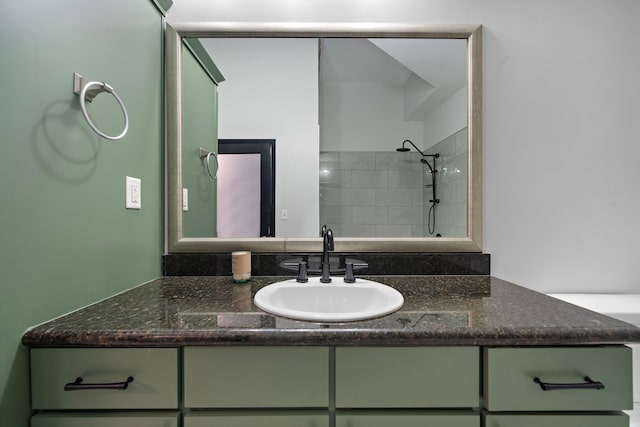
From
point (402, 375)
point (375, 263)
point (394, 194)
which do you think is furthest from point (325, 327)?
point (394, 194)

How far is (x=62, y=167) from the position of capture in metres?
0.82

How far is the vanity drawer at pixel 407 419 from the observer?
2.42ft

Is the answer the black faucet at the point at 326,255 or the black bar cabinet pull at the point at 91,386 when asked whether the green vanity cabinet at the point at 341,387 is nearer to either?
the black bar cabinet pull at the point at 91,386

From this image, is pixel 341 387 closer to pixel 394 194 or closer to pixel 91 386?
pixel 91 386

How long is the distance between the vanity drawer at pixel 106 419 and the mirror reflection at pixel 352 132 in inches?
29.3

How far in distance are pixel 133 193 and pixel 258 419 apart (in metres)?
0.88

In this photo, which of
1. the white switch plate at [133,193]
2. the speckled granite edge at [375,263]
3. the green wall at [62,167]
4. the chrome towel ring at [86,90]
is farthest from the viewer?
the speckled granite edge at [375,263]

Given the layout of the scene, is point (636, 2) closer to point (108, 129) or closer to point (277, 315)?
point (277, 315)

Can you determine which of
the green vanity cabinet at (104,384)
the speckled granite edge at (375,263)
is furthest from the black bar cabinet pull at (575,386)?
the green vanity cabinet at (104,384)

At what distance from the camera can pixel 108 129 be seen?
983 millimetres

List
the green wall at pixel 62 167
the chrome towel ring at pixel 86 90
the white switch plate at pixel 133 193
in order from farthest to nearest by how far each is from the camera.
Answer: the white switch plate at pixel 133 193 → the chrome towel ring at pixel 86 90 → the green wall at pixel 62 167

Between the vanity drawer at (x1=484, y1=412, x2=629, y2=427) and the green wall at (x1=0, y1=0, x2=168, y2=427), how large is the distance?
3.74 feet

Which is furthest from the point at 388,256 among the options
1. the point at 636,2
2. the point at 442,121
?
the point at 636,2

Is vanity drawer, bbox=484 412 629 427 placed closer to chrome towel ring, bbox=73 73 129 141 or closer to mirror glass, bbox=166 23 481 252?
mirror glass, bbox=166 23 481 252
